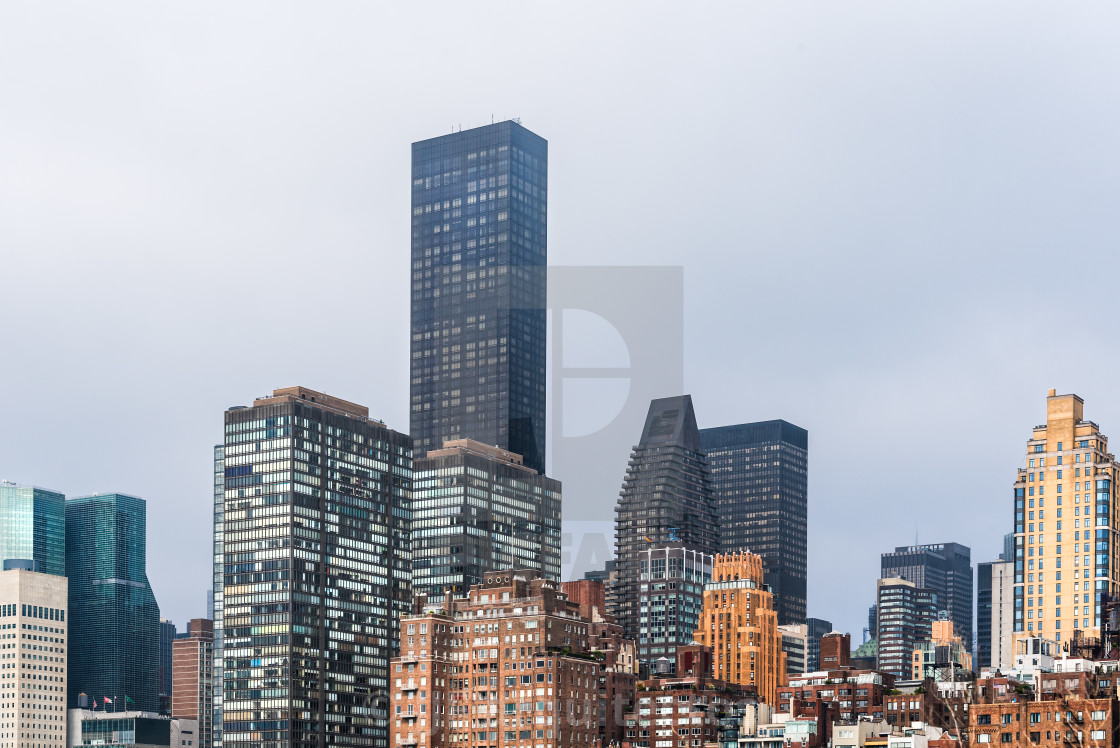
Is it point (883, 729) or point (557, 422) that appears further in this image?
point (883, 729)

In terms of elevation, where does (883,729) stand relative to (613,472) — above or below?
below

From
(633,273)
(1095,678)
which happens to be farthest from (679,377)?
(1095,678)

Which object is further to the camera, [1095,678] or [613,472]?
[1095,678]

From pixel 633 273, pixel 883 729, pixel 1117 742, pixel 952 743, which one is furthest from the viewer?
pixel 883 729

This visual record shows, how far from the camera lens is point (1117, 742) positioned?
499 feet

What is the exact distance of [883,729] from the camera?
636 feet

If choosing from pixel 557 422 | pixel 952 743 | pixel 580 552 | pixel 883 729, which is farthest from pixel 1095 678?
pixel 557 422

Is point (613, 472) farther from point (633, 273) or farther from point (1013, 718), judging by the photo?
point (1013, 718)

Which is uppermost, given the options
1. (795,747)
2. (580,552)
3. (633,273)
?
(633,273)

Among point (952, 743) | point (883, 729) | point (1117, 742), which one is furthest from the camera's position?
point (883, 729)

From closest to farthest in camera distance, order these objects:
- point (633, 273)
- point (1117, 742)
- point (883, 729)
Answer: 1. point (633, 273)
2. point (1117, 742)
3. point (883, 729)

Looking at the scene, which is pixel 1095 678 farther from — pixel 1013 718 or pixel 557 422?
pixel 557 422

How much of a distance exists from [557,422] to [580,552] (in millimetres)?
20856

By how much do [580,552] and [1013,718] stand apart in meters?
40.7
